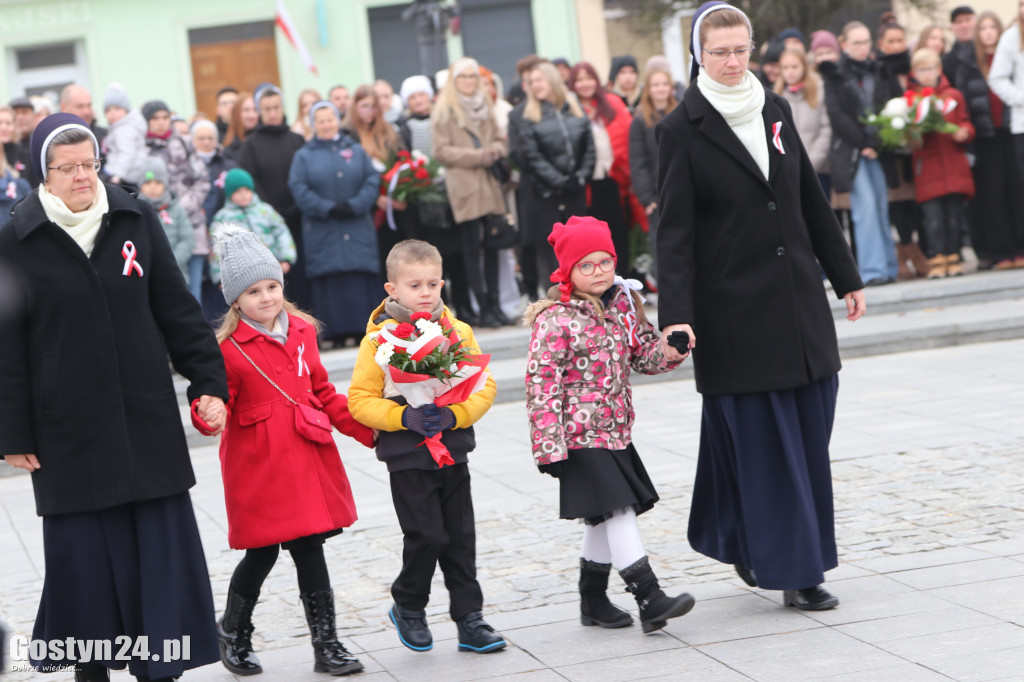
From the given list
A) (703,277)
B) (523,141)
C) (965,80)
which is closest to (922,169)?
(965,80)

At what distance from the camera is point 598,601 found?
551cm

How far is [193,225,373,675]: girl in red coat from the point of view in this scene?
5.21 meters

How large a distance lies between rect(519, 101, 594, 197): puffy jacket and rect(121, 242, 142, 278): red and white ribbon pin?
305 inches

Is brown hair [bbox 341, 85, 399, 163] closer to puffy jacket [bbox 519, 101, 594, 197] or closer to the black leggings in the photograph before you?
puffy jacket [bbox 519, 101, 594, 197]

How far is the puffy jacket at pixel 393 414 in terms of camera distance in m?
5.31

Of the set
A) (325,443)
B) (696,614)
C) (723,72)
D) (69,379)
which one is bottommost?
(696,614)

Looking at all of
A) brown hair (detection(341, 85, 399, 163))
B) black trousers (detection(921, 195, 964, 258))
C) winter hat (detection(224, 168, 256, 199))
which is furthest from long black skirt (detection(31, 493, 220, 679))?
black trousers (detection(921, 195, 964, 258))

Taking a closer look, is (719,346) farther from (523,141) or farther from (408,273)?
(523,141)

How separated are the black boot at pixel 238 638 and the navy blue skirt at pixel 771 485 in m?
1.77

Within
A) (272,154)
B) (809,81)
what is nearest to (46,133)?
(272,154)

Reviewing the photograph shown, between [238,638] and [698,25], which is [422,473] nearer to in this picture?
[238,638]

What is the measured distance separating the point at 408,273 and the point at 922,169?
368 inches

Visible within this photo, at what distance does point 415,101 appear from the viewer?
524 inches

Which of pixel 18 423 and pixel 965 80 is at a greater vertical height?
pixel 965 80
